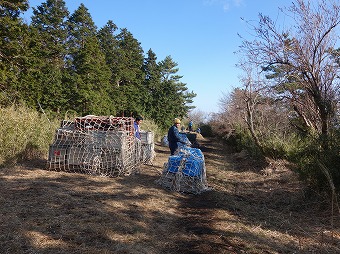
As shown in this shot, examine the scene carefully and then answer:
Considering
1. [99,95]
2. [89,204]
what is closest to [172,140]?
[89,204]

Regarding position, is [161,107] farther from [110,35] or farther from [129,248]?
[129,248]

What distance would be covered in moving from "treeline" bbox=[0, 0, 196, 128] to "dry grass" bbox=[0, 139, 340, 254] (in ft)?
27.7

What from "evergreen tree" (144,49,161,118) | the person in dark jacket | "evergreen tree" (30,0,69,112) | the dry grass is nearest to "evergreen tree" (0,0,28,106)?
"evergreen tree" (30,0,69,112)

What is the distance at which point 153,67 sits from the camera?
3809 centimetres

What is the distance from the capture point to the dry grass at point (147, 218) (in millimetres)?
3770

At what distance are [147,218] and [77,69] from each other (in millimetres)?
19338

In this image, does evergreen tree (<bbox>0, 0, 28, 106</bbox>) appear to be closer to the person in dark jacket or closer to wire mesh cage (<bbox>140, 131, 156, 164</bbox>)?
wire mesh cage (<bbox>140, 131, 156, 164</bbox>)

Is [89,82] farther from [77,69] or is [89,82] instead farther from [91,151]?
[91,151]

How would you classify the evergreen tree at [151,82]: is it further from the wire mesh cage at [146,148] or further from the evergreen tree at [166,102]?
the wire mesh cage at [146,148]

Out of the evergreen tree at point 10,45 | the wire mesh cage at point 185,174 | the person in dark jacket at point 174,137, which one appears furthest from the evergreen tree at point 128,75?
the wire mesh cage at point 185,174

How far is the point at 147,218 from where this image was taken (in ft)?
16.1

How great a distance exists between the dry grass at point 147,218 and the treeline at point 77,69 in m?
8.45

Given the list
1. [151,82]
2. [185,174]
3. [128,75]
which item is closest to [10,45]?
[185,174]

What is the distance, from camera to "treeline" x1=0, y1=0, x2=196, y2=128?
1416 centimetres
